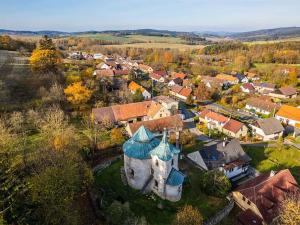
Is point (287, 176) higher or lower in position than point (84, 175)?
lower

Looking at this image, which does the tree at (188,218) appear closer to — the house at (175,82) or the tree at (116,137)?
the tree at (116,137)

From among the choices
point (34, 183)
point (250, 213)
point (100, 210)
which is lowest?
point (250, 213)

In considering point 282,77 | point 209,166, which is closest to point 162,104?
point 209,166

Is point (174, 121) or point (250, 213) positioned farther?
point (174, 121)

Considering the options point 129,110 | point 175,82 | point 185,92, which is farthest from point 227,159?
point 175,82

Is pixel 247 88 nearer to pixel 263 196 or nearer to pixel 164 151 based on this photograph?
pixel 263 196

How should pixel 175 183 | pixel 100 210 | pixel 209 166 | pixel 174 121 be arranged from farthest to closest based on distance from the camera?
1. pixel 174 121
2. pixel 209 166
3. pixel 175 183
4. pixel 100 210

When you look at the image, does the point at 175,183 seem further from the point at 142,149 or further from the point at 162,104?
the point at 162,104
